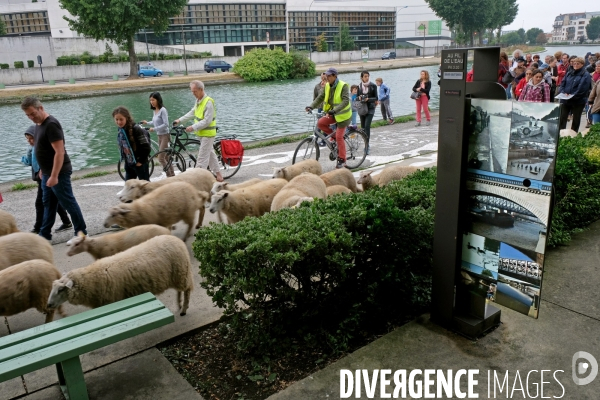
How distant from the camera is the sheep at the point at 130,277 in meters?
4.37

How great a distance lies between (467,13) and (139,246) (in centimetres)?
10517

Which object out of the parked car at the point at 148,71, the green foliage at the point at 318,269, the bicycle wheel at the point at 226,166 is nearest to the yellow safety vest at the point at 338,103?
the bicycle wheel at the point at 226,166

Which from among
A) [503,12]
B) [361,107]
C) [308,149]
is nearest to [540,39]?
[503,12]

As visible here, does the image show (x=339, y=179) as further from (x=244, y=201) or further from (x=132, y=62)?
(x=132, y=62)

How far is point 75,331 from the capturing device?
3.61 meters

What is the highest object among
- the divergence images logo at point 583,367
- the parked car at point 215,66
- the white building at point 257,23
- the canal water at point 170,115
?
the white building at point 257,23

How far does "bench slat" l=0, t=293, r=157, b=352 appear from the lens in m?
3.57

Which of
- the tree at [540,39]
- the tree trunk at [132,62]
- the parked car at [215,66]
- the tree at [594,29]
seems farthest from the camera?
the tree at [594,29]

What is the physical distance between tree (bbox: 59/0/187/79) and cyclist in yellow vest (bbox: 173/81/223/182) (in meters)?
49.7

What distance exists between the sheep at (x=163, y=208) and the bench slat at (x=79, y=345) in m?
3.03

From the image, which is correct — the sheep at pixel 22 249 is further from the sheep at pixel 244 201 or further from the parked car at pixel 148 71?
the parked car at pixel 148 71

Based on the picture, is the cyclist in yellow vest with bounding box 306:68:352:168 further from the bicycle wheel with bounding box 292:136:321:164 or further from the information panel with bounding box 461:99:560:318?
the information panel with bounding box 461:99:560:318

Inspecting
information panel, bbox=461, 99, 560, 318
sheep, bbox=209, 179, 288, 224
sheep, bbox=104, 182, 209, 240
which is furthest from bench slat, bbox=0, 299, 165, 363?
sheep, bbox=209, 179, 288, 224

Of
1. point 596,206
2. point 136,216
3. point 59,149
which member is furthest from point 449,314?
point 59,149
